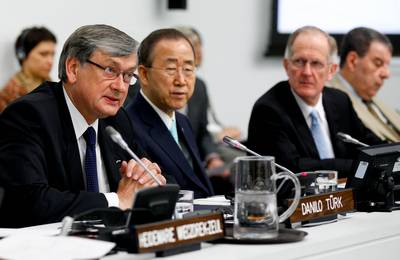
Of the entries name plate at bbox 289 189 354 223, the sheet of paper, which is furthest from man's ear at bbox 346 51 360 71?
the sheet of paper

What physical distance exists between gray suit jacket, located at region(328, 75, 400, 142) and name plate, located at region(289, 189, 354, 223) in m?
2.33

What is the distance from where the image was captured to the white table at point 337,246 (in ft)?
8.20

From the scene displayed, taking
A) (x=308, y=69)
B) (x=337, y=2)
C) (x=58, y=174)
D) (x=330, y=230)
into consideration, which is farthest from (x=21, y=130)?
(x=337, y=2)

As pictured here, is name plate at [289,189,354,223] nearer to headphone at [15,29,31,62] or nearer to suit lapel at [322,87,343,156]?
suit lapel at [322,87,343,156]

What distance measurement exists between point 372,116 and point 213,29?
2612 millimetres

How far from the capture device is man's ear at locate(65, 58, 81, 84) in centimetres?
347

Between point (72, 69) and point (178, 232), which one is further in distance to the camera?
point (72, 69)

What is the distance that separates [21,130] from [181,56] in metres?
1.17

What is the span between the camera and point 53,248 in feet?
7.86

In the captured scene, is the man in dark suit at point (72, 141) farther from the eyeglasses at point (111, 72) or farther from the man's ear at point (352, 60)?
the man's ear at point (352, 60)

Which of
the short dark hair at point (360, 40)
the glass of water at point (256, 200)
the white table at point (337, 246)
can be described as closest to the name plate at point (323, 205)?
the white table at point (337, 246)

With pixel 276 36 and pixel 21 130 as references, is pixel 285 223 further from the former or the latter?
pixel 276 36

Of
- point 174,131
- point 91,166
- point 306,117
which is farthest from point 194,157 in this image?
point 91,166

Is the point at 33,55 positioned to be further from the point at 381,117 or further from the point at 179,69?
the point at 179,69
